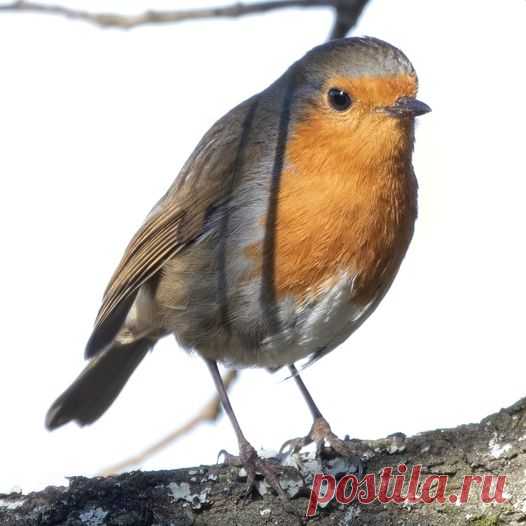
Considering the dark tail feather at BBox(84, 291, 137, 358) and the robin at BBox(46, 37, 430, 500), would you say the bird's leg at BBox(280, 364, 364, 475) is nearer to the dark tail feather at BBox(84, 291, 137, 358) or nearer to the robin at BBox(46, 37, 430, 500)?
the robin at BBox(46, 37, 430, 500)

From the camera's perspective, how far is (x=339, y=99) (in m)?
4.45

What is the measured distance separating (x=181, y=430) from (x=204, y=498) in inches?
59.9

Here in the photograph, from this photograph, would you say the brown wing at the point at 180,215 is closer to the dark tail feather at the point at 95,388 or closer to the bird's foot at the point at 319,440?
the dark tail feather at the point at 95,388

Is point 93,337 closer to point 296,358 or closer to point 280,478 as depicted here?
point 296,358

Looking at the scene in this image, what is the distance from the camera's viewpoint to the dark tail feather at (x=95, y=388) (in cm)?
571

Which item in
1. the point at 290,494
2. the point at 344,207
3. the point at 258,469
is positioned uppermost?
the point at 344,207

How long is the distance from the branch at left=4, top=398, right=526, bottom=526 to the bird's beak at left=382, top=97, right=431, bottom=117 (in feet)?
4.75

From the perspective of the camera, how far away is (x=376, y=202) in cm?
430

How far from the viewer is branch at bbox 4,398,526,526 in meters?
3.27

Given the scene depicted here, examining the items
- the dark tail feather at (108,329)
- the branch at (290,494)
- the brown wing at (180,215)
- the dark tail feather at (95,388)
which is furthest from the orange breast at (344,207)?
the dark tail feather at (95,388)

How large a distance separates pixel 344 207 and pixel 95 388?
7.37ft

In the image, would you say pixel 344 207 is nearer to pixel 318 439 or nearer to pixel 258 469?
pixel 318 439

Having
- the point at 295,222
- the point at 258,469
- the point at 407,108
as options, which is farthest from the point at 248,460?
the point at 407,108

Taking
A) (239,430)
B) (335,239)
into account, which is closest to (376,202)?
(335,239)
